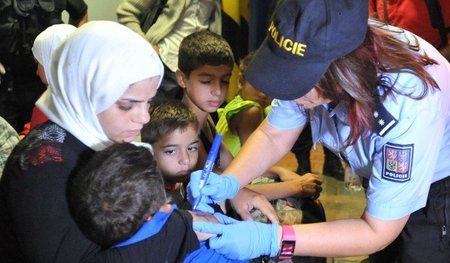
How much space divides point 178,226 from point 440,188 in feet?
2.06

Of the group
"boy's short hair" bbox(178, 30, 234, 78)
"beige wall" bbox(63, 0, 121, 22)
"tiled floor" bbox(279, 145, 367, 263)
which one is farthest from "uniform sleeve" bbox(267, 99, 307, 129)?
"beige wall" bbox(63, 0, 121, 22)

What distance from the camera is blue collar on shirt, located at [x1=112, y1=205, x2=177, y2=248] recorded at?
94 cm

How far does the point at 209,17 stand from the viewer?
275cm

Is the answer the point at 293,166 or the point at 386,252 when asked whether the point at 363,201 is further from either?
the point at 386,252

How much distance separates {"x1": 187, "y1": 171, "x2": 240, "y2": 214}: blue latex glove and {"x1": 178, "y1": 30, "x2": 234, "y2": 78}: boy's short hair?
73cm

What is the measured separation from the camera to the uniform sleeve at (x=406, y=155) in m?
1.01

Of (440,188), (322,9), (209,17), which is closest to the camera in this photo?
(322,9)

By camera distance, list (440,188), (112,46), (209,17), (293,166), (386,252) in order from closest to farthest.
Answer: (112,46)
(440,188)
(386,252)
(209,17)
(293,166)

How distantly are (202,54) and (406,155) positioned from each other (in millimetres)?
1050

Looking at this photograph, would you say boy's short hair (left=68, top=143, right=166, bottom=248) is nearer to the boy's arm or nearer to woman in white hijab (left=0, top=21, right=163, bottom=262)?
woman in white hijab (left=0, top=21, right=163, bottom=262)

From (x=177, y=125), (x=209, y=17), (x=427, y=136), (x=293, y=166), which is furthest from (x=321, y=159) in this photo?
(x=427, y=136)

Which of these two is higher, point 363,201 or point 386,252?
point 386,252

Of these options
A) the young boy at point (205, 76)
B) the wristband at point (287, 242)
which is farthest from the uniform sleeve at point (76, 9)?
the wristband at point (287, 242)

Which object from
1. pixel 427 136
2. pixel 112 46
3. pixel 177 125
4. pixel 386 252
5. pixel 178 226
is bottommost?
pixel 386 252
